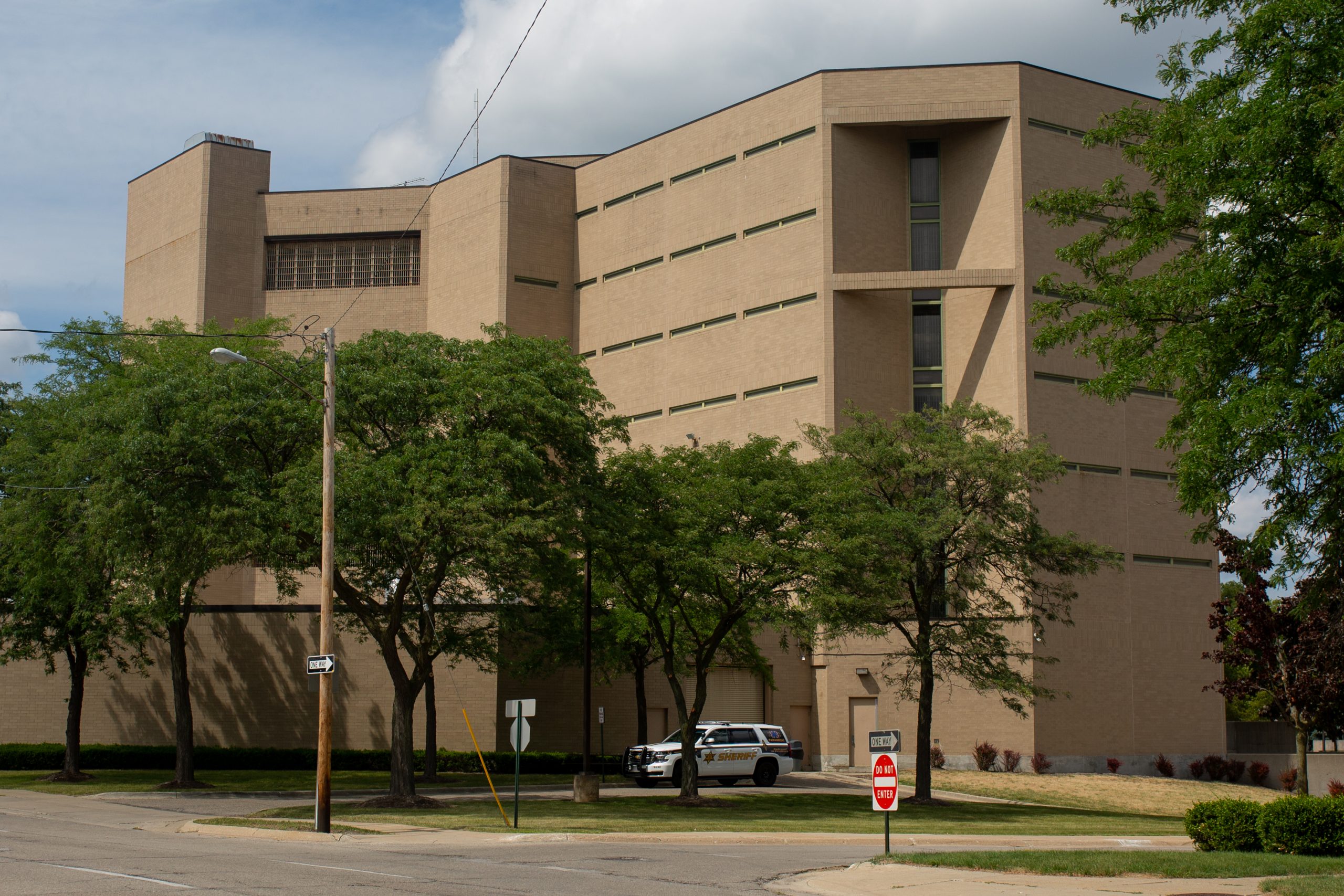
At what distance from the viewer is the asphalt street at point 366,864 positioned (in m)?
13.7

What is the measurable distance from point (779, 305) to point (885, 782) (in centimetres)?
3218

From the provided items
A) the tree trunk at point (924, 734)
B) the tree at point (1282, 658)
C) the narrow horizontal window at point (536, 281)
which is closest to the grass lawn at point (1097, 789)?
the tree at point (1282, 658)

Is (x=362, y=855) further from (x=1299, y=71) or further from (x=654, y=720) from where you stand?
(x=654, y=720)

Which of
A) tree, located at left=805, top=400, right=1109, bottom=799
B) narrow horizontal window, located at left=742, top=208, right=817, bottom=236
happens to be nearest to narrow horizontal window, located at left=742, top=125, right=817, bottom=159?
narrow horizontal window, located at left=742, top=208, right=817, bottom=236

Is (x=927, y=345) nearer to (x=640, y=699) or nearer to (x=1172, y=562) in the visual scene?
(x=1172, y=562)

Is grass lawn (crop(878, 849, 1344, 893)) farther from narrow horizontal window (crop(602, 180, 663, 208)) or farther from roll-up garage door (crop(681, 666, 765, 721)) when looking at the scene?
narrow horizontal window (crop(602, 180, 663, 208))

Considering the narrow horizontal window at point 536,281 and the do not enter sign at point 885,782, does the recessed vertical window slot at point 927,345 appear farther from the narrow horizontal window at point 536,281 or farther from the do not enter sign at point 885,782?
the do not enter sign at point 885,782

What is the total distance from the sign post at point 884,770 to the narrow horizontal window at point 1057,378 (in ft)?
92.8

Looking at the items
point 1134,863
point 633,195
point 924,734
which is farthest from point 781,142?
point 1134,863

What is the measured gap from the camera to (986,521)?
108 feet

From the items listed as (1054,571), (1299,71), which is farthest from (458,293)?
(1299,71)

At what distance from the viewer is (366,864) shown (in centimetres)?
1688

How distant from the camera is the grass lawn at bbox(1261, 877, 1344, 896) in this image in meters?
12.9

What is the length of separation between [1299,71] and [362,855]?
17.1 metres
